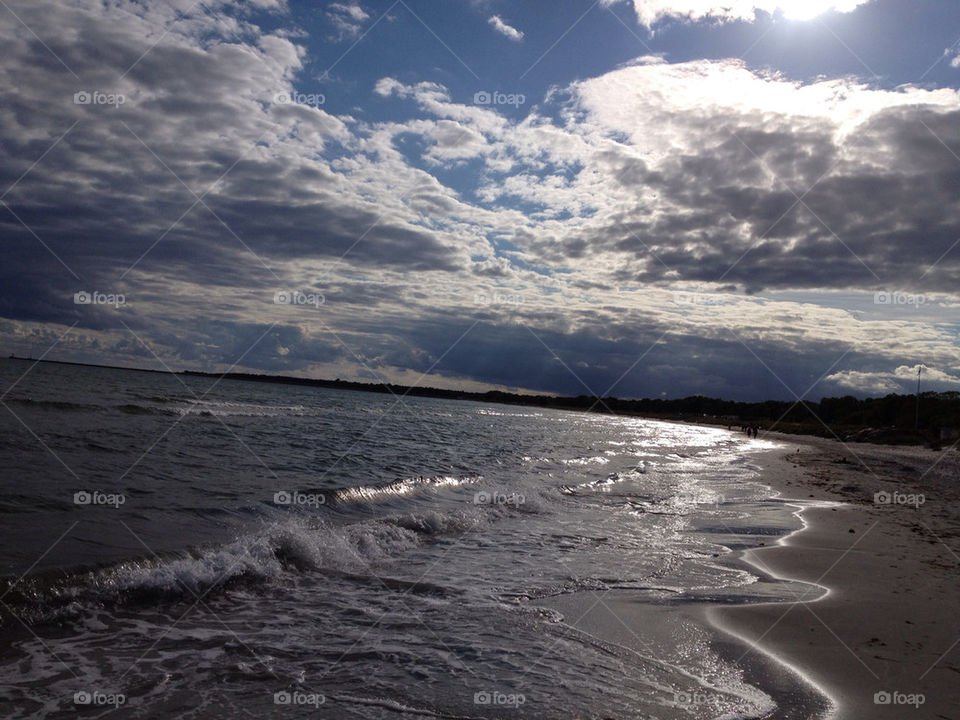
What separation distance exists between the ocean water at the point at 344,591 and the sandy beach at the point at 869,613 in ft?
1.98

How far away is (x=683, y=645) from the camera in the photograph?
627 centimetres

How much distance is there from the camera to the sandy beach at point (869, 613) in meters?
5.18

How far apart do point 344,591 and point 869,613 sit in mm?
6320

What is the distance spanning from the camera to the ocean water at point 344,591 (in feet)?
16.4

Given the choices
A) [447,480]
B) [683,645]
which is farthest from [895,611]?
[447,480]

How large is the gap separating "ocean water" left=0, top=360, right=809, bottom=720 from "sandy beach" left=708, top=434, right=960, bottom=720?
0.60 metres

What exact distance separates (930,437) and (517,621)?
58.2 metres

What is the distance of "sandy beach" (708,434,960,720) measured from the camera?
518 cm

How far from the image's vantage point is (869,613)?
7.19m

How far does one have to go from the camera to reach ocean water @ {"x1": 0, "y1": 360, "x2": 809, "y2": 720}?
4.99 metres

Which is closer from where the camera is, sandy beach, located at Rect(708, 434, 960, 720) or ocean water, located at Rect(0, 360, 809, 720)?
ocean water, located at Rect(0, 360, 809, 720)

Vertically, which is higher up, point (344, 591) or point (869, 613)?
point (869, 613)

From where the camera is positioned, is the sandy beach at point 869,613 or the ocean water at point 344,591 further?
the sandy beach at point 869,613

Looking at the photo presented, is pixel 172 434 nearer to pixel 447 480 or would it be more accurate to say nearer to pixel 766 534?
pixel 447 480
